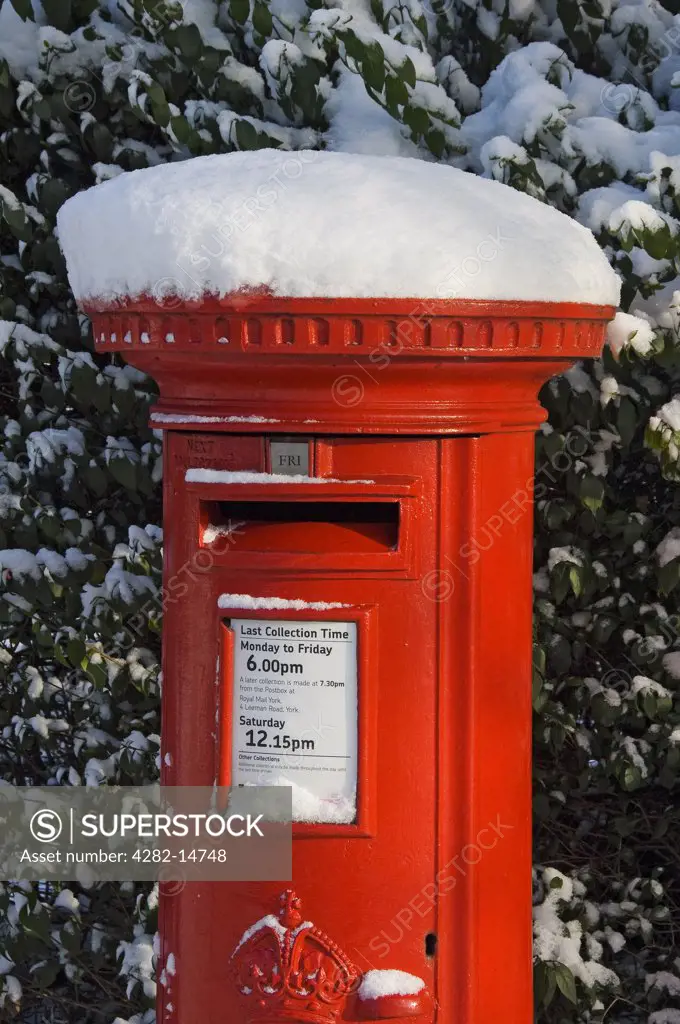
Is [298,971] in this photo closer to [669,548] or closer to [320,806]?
[320,806]

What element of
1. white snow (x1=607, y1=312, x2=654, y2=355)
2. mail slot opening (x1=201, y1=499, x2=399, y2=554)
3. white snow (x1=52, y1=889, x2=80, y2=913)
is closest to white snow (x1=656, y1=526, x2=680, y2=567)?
white snow (x1=607, y1=312, x2=654, y2=355)

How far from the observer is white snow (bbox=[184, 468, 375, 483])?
5.46 ft

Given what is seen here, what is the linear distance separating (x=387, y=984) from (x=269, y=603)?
59 cm

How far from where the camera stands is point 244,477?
169 cm

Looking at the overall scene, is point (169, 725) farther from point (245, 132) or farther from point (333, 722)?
point (245, 132)

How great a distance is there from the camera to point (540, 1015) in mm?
2686

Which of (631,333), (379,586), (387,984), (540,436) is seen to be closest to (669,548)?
(540,436)

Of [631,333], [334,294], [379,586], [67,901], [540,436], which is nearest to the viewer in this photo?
[334,294]

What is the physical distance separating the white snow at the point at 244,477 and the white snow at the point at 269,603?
17 cm

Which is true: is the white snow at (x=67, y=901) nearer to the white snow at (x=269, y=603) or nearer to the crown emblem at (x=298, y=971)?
the crown emblem at (x=298, y=971)

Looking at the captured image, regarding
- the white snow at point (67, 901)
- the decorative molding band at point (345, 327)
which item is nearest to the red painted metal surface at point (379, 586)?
the decorative molding band at point (345, 327)

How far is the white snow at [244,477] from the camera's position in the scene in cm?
166

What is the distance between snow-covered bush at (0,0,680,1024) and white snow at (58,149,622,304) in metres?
0.71

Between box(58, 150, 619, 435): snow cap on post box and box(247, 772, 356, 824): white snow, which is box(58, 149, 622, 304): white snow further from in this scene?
box(247, 772, 356, 824): white snow
